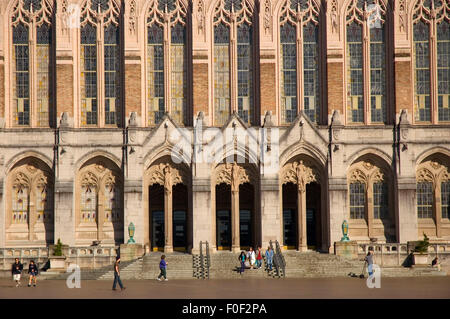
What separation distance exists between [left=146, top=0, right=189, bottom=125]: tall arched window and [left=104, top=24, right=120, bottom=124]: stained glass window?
1.87 meters

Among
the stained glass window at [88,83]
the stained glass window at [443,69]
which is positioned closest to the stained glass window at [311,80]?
the stained glass window at [443,69]

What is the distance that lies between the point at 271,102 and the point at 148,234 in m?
10.8

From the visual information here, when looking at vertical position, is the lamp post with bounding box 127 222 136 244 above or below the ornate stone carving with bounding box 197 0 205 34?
below

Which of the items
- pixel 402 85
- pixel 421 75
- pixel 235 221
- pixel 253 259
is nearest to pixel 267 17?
pixel 402 85

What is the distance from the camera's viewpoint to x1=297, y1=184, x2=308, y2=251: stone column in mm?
50250

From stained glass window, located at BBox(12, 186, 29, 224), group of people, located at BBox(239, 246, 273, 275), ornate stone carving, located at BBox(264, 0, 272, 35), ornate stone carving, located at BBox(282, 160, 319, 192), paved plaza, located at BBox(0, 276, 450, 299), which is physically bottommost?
paved plaza, located at BBox(0, 276, 450, 299)

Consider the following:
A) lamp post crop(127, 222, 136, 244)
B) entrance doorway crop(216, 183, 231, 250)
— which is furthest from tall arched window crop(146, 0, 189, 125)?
lamp post crop(127, 222, 136, 244)

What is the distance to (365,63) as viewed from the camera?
5122cm

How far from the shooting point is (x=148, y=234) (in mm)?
50844

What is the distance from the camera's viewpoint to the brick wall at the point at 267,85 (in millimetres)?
50500

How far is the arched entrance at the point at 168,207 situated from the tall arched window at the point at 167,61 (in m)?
3.14

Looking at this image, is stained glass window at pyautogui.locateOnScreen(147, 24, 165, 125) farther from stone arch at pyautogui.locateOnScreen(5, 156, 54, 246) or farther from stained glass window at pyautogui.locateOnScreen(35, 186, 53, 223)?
stained glass window at pyautogui.locateOnScreen(35, 186, 53, 223)

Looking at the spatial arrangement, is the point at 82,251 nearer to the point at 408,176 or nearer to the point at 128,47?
the point at 128,47
